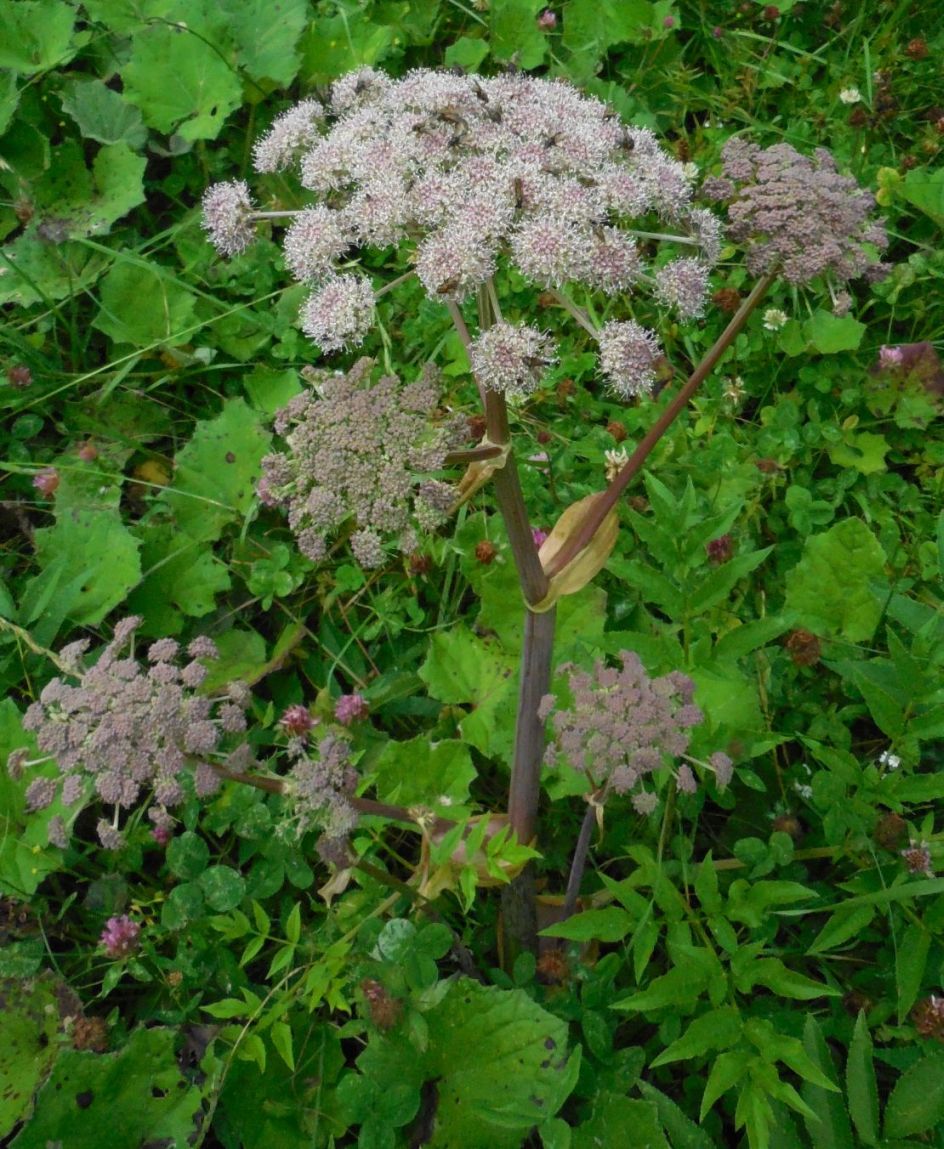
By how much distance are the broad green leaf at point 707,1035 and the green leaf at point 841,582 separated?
1348mm

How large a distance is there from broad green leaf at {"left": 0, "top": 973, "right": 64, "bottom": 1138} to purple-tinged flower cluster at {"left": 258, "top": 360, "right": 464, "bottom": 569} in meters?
1.59

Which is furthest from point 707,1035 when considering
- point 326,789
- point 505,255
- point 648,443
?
point 505,255

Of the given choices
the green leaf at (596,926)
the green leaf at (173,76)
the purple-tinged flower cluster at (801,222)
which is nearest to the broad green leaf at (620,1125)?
the green leaf at (596,926)

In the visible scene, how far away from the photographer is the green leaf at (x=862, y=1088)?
1900 millimetres

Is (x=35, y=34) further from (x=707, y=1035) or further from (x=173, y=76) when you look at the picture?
(x=707, y=1035)

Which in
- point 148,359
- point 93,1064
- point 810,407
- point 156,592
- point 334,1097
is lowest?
point 334,1097

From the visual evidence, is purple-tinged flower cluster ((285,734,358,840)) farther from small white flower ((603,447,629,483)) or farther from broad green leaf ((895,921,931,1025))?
small white flower ((603,447,629,483))

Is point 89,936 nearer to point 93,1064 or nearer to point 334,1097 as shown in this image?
point 93,1064

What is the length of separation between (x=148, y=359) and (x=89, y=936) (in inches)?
91.1

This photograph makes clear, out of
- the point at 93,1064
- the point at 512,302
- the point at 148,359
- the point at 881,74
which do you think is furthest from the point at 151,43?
the point at 93,1064

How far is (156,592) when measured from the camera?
3.35m

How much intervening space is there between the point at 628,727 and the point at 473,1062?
3.25ft

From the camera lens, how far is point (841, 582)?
291 centimetres

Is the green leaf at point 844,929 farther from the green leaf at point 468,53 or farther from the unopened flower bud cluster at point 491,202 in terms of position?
the green leaf at point 468,53
